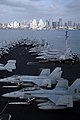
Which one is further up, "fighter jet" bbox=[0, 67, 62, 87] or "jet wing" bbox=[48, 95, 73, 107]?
"jet wing" bbox=[48, 95, 73, 107]

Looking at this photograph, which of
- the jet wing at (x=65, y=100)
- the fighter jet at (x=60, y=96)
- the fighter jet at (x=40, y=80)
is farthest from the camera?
the fighter jet at (x=40, y=80)

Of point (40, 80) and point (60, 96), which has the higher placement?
point (60, 96)

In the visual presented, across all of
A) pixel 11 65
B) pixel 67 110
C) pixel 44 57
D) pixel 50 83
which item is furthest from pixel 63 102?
pixel 44 57

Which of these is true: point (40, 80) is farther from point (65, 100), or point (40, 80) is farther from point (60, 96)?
point (65, 100)

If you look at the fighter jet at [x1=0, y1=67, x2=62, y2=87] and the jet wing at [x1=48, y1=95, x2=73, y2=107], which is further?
the fighter jet at [x1=0, y1=67, x2=62, y2=87]

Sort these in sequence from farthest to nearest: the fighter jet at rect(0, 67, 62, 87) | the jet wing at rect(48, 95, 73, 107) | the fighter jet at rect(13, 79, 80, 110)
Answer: the fighter jet at rect(0, 67, 62, 87) < the fighter jet at rect(13, 79, 80, 110) < the jet wing at rect(48, 95, 73, 107)

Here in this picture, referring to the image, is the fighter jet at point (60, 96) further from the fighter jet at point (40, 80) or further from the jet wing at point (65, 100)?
the fighter jet at point (40, 80)

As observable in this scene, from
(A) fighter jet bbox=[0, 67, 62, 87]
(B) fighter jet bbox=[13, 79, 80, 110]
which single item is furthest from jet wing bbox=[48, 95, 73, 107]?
(A) fighter jet bbox=[0, 67, 62, 87]

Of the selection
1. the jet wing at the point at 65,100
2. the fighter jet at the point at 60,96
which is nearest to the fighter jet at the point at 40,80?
the fighter jet at the point at 60,96

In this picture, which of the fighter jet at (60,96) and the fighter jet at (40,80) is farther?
the fighter jet at (40,80)

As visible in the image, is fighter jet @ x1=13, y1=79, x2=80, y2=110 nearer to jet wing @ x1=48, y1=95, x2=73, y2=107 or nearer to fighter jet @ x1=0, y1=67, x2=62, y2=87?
jet wing @ x1=48, y1=95, x2=73, y2=107

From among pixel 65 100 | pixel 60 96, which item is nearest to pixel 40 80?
pixel 60 96

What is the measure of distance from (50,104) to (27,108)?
11.2ft

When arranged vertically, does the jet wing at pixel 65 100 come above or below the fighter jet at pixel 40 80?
above
